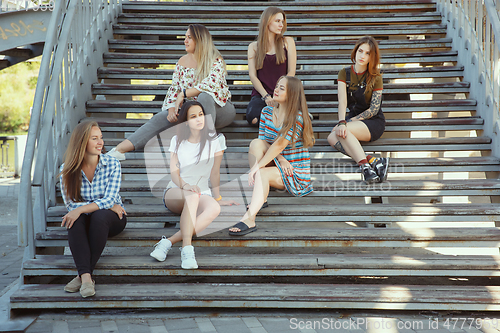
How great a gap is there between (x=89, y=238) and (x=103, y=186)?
41 cm

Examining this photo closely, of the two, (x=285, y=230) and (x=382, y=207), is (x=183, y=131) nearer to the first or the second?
(x=285, y=230)

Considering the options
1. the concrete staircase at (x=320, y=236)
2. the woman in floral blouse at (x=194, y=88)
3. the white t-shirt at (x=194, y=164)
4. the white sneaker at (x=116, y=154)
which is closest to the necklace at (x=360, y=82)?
the concrete staircase at (x=320, y=236)

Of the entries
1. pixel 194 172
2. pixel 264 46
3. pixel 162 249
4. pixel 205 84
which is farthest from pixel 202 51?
pixel 162 249

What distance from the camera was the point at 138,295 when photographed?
283 centimetres

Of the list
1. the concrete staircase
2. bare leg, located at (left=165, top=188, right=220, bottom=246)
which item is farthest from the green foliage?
bare leg, located at (left=165, top=188, right=220, bottom=246)

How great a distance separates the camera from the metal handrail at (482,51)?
4203 millimetres

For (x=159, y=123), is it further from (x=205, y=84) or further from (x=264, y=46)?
(x=264, y=46)

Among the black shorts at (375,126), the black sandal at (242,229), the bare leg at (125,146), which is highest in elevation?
the black shorts at (375,126)

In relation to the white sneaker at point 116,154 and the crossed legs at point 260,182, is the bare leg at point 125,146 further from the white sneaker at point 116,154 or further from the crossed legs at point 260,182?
the crossed legs at point 260,182

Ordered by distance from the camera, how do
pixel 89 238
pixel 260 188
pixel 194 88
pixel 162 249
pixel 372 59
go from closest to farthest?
pixel 89 238 < pixel 162 249 < pixel 260 188 < pixel 372 59 < pixel 194 88

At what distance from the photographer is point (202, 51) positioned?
4.17m

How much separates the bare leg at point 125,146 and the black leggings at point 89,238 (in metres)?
1.15

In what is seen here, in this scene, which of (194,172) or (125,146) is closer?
(194,172)

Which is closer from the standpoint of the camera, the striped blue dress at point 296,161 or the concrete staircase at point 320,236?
the concrete staircase at point 320,236
